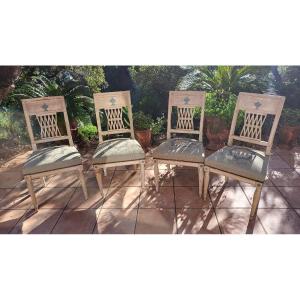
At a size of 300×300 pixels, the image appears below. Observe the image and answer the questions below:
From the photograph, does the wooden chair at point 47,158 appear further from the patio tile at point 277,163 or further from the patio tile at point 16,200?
the patio tile at point 277,163

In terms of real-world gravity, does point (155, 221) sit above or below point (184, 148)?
below

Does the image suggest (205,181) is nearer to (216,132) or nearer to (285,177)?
(285,177)

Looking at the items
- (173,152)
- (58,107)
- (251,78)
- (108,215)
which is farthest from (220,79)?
(108,215)

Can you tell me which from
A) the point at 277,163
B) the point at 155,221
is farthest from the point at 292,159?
the point at 155,221

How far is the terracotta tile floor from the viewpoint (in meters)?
2.67

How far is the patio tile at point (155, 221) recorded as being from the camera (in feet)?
8.57

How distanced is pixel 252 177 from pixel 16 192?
115 inches

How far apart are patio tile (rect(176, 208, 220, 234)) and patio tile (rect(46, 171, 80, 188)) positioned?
1.53 metres

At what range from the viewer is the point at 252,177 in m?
2.61

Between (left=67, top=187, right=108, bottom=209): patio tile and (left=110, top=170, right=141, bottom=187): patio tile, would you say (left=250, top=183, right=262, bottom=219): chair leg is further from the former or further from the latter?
(left=67, top=187, right=108, bottom=209): patio tile

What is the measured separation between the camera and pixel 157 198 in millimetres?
3135

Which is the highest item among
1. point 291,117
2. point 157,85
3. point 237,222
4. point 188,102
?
point 188,102

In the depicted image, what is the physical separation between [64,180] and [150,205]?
4.52 ft

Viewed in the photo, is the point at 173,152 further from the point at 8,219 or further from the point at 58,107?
the point at 8,219
